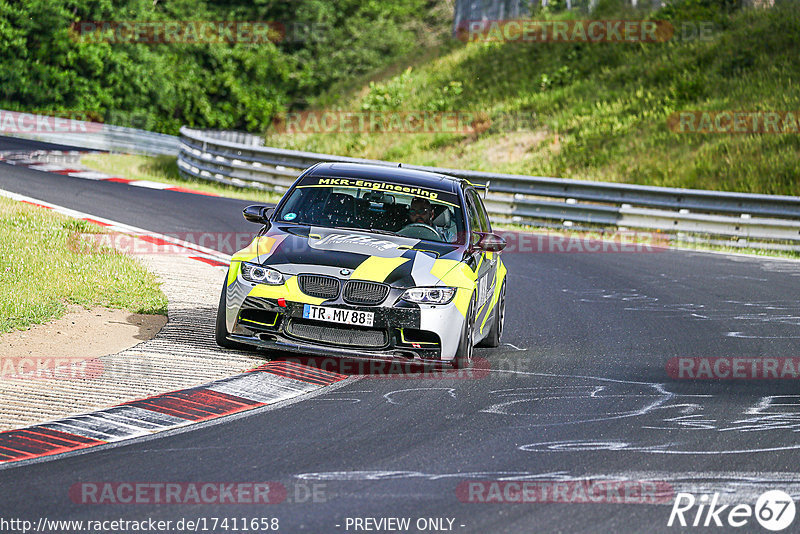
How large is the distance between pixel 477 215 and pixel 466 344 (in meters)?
2.16

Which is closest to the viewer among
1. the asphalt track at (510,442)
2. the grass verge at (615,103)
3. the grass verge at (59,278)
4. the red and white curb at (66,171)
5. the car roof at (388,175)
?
the asphalt track at (510,442)

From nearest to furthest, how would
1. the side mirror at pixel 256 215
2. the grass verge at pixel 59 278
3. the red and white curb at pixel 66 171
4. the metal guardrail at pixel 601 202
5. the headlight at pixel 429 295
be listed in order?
1. the headlight at pixel 429 295
2. the side mirror at pixel 256 215
3. the grass verge at pixel 59 278
4. the metal guardrail at pixel 601 202
5. the red and white curb at pixel 66 171

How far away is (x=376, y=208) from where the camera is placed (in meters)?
9.67

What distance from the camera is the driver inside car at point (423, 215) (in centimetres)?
956

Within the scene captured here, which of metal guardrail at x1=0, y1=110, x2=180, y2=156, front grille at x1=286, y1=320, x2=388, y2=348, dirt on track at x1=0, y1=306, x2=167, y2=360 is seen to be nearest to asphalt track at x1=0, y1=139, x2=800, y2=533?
front grille at x1=286, y1=320, x2=388, y2=348

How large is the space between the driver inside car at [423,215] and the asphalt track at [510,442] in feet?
3.78

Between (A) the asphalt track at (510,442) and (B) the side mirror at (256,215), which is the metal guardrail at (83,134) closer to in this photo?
(A) the asphalt track at (510,442)

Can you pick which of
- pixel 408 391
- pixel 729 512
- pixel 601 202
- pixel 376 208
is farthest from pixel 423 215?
pixel 601 202

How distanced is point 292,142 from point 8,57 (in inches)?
772

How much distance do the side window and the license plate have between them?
220 cm

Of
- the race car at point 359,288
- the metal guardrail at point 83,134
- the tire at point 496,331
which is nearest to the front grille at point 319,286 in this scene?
the race car at point 359,288

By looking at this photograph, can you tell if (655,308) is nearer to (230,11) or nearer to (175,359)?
(175,359)

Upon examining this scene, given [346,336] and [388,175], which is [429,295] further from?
[388,175]

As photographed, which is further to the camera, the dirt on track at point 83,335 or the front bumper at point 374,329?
the dirt on track at point 83,335
